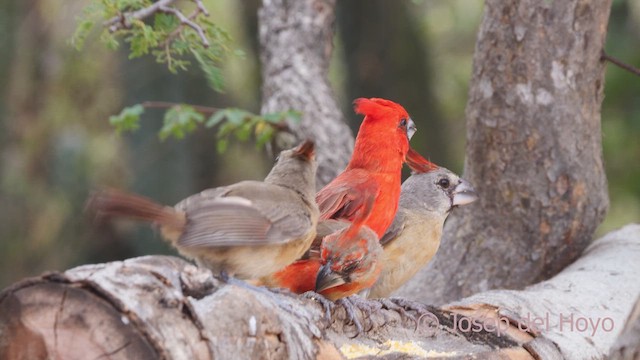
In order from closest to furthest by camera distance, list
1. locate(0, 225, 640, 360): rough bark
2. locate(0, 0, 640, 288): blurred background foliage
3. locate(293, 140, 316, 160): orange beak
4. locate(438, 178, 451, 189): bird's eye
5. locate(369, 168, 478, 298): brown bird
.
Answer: locate(0, 225, 640, 360): rough bark → locate(293, 140, 316, 160): orange beak → locate(369, 168, 478, 298): brown bird → locate(438, 178, 451, 189): bird's eye → locate(0, 0, 640, 288): blurred background foliage

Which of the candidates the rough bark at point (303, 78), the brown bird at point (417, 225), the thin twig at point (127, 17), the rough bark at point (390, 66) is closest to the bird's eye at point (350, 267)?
the brown bird at point (417, 225)

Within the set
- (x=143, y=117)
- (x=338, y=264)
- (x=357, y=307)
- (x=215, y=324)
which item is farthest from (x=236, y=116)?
(x=143, y=117)

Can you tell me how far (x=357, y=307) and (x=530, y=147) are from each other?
6.10 feet

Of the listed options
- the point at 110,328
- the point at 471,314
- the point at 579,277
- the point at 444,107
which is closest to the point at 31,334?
the point at 110,328

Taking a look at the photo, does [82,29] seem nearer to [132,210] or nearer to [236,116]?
[236,116]

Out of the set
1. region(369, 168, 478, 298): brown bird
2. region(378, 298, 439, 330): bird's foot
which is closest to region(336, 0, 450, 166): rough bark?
region(369, 168, 478, 298): brown bird

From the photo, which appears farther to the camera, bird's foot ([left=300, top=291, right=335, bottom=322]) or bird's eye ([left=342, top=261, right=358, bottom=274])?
bird's eye ([left=342, top=261, right=358, bottom=274])

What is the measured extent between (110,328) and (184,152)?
→ 5295mm

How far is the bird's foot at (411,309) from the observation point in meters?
3.07

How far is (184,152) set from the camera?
7312mm

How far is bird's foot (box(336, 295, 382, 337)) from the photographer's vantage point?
2.82 m

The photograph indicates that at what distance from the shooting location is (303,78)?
15.8 feet

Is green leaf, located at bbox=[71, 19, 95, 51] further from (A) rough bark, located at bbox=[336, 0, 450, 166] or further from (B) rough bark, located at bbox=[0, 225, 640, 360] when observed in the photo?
(A) rough bark, located at bbox=[336, 0, 450, 166]

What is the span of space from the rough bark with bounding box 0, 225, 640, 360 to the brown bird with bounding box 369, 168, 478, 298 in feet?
1.10
